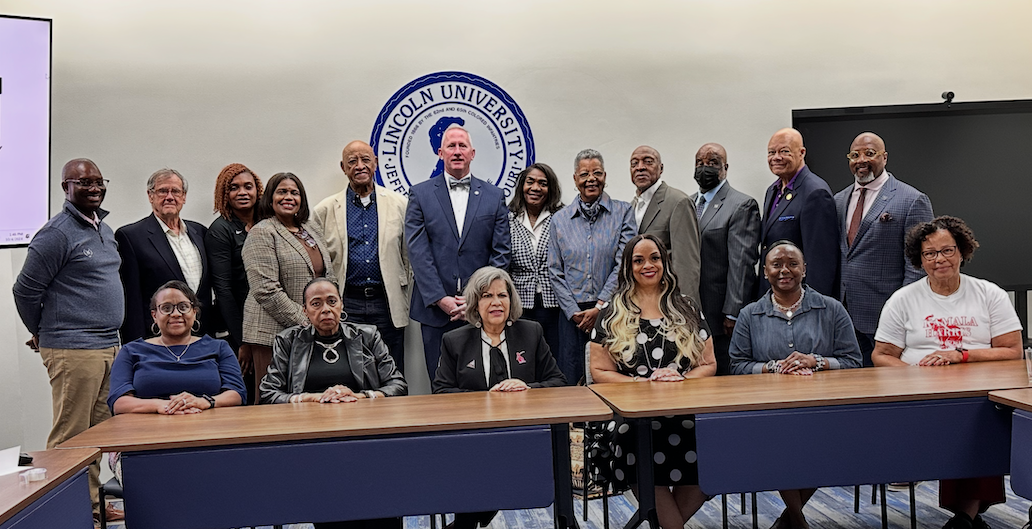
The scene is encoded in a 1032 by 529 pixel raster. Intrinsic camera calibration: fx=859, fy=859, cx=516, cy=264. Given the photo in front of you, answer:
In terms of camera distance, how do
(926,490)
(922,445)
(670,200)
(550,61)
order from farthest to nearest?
(550,61) → (670,200) → (926,490) → (922,445)

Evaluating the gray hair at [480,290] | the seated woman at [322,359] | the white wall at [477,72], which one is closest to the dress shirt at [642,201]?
the white wall at [477,72]

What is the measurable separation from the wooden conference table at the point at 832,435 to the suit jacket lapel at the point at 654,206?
5.88 feet

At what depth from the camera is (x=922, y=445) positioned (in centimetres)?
272

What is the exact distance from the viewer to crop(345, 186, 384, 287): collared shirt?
4477mm

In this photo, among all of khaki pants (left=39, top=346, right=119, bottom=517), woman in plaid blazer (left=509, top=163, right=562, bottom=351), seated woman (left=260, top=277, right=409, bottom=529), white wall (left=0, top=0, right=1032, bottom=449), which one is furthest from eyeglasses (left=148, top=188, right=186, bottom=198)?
woman in plaid blazer (left=509, top=163, right=562, bottom=351)

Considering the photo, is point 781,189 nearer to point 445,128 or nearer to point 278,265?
point 445,128

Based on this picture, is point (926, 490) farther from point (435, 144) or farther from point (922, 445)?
point (435, 144)

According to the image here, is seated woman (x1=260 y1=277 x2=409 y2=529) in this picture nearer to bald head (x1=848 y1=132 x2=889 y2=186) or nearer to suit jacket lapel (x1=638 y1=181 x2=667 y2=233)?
suit jacket lapel (x1=638 y1=181 x2=667 y2=233)

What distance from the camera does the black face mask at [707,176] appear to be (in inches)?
186

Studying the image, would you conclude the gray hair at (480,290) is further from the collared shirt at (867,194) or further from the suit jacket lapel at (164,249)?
the collared shirt at (867,194)

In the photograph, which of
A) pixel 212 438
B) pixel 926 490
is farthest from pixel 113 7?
pixel 926 490

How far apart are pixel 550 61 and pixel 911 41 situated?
7.41ft

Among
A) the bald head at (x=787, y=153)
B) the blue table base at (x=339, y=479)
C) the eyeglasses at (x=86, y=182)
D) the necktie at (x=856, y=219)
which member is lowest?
the blue table base at (x=339, y=479)

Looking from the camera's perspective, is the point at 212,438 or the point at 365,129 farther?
the point at 365,129
